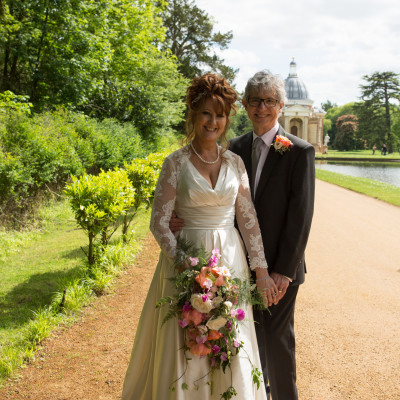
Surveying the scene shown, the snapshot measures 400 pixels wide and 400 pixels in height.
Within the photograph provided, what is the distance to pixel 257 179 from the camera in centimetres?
276

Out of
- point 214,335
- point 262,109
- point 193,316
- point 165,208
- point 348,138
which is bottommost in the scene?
point 214,335

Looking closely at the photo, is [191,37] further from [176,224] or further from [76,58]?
[176,224]

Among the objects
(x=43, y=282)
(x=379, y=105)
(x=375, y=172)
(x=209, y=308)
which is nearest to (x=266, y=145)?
(x=209, y=308)

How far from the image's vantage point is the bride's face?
2299 millimetres

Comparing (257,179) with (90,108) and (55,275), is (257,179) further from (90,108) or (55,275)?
(90,108)

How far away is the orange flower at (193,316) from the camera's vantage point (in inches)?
81.0

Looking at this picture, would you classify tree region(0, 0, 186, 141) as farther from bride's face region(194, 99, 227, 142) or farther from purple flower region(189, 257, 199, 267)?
purple flower region(189, 257, 199, 267)

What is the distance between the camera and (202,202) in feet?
7.68

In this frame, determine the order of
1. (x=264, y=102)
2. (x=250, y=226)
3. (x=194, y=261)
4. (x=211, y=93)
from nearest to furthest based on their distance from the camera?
(x=194, y=261), (x=211, y=93), (x=250, y=226), (x=264, y=102)

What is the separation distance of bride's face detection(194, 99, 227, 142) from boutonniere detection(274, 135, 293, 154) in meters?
0.45

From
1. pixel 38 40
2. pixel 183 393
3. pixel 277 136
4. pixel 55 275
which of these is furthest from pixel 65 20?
pixel 183 393

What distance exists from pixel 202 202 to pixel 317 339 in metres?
2.45

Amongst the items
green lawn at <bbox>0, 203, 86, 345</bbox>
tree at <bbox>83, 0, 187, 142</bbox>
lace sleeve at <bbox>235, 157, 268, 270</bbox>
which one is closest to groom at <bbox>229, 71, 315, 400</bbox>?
lace sleeve at <bbox>235, 157, 268, 270</bbox>

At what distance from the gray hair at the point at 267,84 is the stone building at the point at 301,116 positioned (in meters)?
62.9
